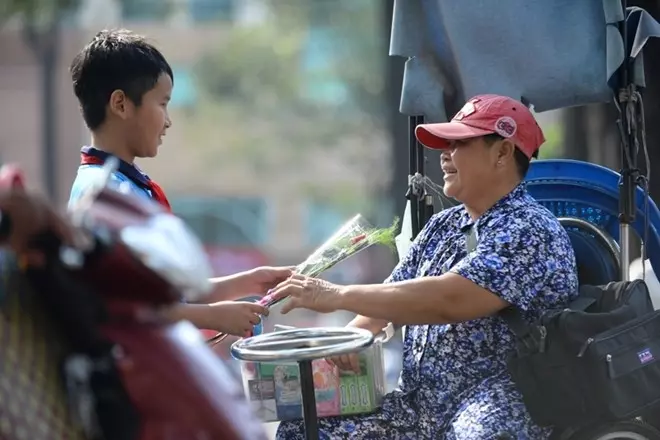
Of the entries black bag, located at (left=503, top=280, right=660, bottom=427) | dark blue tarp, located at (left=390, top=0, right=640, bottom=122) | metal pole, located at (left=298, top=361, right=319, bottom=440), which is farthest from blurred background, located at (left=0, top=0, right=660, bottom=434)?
metal pole, located at (left=298, top=361, right=319, bottom=440)

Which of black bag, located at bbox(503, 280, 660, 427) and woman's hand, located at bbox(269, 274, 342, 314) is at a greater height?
woman's hand, located at bbox(269, 274, 342, 314)

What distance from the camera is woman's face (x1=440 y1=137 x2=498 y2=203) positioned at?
345 cm

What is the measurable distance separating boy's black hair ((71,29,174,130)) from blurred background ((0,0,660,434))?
2713 cm

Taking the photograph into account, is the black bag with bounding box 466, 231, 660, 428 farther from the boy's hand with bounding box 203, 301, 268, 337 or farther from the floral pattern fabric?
the boy's hand with bounding box 203, 301, 268, 337

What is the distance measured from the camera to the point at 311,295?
3.29m

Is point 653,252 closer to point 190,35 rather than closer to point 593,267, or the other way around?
point 593,267

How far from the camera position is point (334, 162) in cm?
4034

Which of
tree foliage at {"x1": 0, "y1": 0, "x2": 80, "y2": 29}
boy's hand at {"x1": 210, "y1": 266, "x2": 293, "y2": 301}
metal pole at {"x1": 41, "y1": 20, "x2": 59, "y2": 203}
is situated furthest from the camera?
metal pole at {"x1": 41, "y1": 20, "x2": 59, "y2": 203}

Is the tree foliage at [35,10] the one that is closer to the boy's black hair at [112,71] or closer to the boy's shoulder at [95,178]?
the boy's black hair at [112,71]

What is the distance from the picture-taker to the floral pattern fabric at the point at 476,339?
3.29 metres

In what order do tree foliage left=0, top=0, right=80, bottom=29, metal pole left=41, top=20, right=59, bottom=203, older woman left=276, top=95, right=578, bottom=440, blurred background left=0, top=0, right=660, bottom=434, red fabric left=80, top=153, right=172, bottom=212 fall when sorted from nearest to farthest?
older woman left=276, top=95, right=578, bottom=440 < red fabric left=80, top=153, right=172, bottom=212 < tree foliage left=0, top=0, right=80, bottom=29 < metal pole left=41, top=20, right=59, bottom=203 < blurred background left=0, top=0, right=660, bottom=434

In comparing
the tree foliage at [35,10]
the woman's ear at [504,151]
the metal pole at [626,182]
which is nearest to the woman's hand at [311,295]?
the woman's ear at [504,151]

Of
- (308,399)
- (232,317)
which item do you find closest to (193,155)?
(232,317)

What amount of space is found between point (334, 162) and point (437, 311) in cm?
3714
